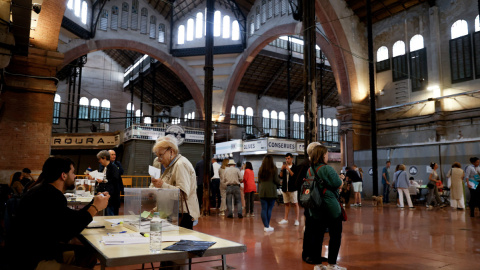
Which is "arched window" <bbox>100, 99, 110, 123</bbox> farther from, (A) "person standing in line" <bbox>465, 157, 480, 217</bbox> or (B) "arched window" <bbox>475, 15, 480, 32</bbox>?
(A) "person standing in line" <bbox>465, 157, 480, 217</bbox>

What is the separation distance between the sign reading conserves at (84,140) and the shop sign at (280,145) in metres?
9.28

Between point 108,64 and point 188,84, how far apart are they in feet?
40.8

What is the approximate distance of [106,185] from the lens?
5.79m

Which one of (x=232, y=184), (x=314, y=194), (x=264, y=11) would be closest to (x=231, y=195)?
(x=232, y=184)

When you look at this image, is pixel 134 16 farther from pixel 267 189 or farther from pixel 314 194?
pixel 314 194

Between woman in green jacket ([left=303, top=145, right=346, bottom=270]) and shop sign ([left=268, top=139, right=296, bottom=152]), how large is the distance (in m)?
13.5

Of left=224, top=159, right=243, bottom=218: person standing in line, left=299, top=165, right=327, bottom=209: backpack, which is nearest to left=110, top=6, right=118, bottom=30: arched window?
left=224, top=159, right=243, bottom=218: person standing in line

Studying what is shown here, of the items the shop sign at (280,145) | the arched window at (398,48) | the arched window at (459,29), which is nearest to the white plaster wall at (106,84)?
the shop sign at (280,145)

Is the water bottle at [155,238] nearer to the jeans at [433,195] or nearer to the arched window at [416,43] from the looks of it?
the jeans at [433,195]

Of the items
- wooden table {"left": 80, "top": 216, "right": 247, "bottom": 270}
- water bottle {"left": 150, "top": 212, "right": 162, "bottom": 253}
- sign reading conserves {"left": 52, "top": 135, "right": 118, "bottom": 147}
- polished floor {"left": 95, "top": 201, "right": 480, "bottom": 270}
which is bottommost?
polished floor {"left": 95, "top": 201, "right": 480, "bottom": 270}

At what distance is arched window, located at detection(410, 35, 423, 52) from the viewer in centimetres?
1747

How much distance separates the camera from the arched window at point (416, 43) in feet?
57.3

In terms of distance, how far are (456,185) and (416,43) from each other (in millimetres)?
9000

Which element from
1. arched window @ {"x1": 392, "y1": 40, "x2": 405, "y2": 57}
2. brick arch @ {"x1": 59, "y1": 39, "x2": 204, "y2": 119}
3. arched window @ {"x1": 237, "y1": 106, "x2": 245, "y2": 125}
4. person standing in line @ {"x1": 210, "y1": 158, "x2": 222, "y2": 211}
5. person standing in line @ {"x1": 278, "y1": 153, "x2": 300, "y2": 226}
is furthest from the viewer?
arched window @ {"x1": 237, "y1": 106, "x2": 245, "y2": 125}
